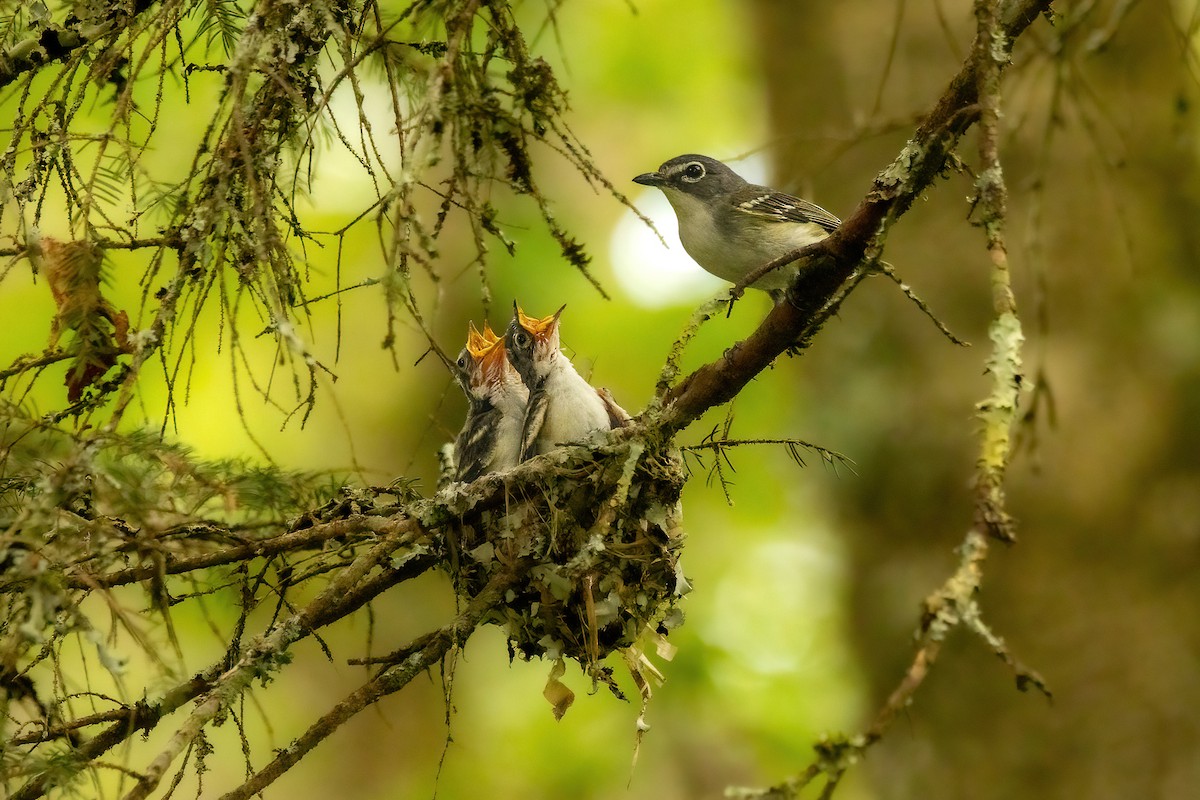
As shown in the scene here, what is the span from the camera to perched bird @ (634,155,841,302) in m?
4.83

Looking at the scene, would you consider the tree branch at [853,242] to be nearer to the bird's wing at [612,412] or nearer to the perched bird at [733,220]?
the perched bird at [733,220]

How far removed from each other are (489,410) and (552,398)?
74 centimetres

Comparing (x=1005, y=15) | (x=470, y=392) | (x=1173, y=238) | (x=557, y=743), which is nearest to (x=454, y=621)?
(x=1005, y=15)

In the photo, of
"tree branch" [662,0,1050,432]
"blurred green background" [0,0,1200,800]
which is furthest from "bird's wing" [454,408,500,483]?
"tree branch" [662,0,1050,432]

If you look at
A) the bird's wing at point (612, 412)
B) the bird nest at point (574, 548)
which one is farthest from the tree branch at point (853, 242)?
the bird's wing at point (612, 412)

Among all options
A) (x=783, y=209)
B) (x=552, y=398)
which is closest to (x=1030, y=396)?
(x=783, y=209)

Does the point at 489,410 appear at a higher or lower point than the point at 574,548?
higher

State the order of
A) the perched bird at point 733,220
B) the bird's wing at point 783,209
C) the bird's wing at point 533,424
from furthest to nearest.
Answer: the bird's wing at point 533,424 → the bird's wing at point 783,209 → the perched bird at point 733,220

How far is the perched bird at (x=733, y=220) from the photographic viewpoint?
4.83 meters

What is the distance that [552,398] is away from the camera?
17.2 feet

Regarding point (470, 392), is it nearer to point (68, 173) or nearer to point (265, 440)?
point (68, 173)

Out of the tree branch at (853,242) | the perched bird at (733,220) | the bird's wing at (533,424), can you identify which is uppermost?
the perched bird at (733,220)

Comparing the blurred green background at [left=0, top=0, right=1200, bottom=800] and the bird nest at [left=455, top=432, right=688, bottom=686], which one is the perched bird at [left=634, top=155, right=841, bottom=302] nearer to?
the blurred green background at [left=0, top=0, right=1200, bottom=800]

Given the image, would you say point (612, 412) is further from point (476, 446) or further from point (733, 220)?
point (733, 220)
